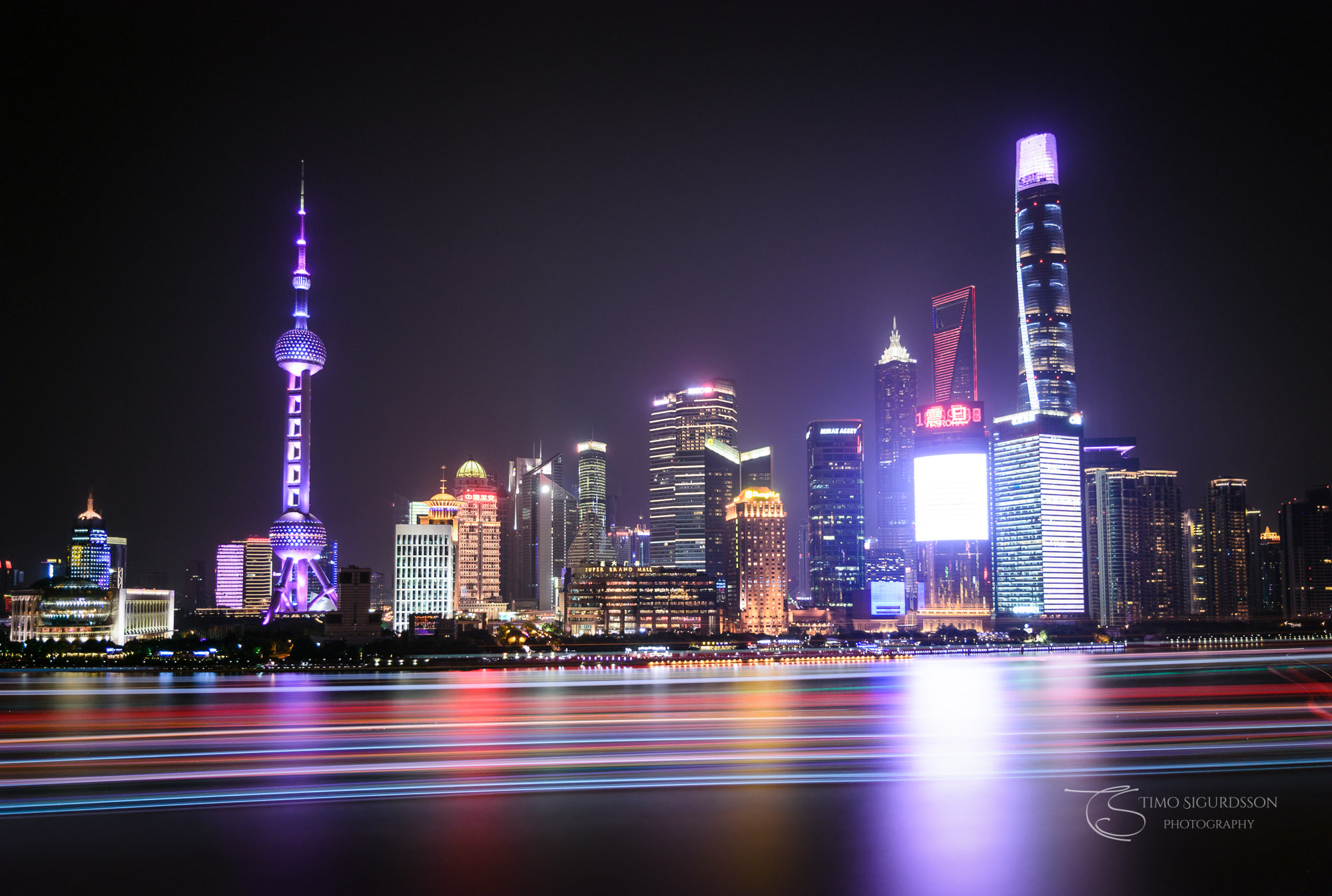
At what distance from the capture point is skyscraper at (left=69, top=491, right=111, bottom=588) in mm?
138500

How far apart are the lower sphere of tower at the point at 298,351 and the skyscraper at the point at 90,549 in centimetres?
5041

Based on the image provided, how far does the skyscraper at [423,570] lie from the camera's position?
146625 millimetres

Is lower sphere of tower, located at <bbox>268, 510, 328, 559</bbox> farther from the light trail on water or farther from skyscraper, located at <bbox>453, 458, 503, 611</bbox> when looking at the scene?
the light trail on water

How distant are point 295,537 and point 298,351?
899 inches

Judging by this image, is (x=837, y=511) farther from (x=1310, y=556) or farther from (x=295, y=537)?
(x=295, y=537)

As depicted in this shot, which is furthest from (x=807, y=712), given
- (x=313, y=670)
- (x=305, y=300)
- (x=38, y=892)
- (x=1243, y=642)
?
(x=305, y=300)

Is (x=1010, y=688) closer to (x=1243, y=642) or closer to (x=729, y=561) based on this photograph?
(x=1243, y=642)

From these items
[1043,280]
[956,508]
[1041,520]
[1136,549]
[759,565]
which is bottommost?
[759,565]

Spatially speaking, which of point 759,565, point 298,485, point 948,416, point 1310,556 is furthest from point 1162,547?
point 298,485

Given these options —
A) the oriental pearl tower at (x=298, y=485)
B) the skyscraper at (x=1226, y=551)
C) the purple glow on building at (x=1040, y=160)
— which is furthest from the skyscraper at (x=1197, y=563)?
the oriental pearl tower at (x=298, y=485)

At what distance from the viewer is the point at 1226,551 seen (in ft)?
582

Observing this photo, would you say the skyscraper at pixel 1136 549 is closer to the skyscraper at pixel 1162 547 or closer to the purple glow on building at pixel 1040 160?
the skyscraper at pixel 1162 547

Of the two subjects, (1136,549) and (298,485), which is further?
(1136,549)

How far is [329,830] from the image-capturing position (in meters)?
13.6
